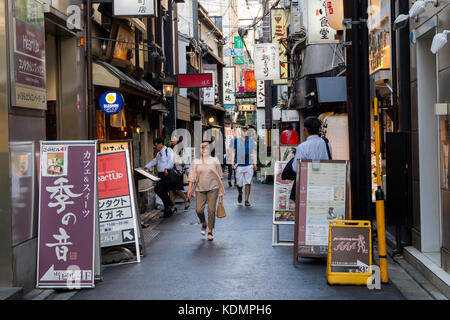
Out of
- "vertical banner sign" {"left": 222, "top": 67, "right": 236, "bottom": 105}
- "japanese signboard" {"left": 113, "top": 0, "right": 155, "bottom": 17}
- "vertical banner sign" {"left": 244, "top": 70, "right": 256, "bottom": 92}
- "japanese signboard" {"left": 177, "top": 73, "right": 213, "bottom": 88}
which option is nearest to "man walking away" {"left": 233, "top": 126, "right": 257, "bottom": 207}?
"japanese signboard" {"left": 177, "top": 73, "right": 213, "bottom": 88}

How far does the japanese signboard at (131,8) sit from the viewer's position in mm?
13992

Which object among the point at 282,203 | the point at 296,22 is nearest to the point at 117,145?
the point at 282,203

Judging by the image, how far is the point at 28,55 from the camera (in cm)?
779

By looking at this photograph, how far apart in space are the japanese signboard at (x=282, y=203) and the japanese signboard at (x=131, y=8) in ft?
17.2

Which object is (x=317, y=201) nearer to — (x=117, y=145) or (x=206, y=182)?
(x=206, y=182)

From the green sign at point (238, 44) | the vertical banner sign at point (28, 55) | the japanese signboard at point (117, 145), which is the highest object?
the green sign at point (238, 44)

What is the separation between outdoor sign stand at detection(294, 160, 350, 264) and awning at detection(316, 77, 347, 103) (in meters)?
12.5

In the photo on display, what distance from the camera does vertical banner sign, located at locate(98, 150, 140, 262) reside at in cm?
995

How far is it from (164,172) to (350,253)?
31.0 feet

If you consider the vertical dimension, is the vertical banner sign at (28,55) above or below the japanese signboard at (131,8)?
below

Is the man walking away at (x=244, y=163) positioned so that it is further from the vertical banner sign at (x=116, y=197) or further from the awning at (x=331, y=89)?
the vertical banner sign at (x=116, y=197)

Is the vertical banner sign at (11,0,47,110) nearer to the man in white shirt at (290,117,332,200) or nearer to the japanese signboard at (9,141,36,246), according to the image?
the japanese signboard at (9,141,36,246)

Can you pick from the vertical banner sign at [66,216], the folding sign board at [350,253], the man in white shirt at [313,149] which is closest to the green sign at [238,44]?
the man in white shirt at [313,149]

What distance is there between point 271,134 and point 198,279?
30.3 metres
